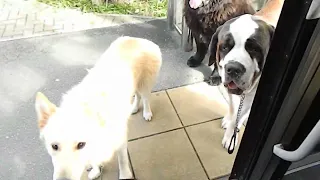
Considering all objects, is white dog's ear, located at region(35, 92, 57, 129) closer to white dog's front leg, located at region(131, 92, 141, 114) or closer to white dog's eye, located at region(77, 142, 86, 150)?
white dog's eye, located at region(77, 142, 86, 150)

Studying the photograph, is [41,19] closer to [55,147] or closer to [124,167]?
[124,167]

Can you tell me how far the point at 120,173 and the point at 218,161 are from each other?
2.09 feet

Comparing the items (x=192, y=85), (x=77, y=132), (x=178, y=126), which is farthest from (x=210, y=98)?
(x=77, y=132)

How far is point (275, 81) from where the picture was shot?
37.2 inches

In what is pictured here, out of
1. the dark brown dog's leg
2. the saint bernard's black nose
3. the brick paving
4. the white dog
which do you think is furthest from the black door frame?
the brick paving

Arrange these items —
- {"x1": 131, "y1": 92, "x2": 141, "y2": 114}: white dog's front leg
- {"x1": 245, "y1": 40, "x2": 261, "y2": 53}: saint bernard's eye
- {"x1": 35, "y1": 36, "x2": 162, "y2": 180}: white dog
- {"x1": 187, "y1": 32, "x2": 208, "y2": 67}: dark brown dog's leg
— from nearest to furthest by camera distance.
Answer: {"x1": 35, "y1": 36, "x2": 162, "y2": 180}: white dog → {"x1": 245, "y1": 40, "x2": 261, "y2": 53}: saint bernard's eye → {"x1": 131, "y1": 92, "x2": 141, "y2": 114}: white dog's front leg → {"x1": 187, "y1": 32, "x2": 208, "y2": 67}: dark brown dog's leg

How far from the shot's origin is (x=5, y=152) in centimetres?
198

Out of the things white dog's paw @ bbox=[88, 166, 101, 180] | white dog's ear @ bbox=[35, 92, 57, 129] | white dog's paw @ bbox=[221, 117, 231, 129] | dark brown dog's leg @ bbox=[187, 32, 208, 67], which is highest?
white dog's ear @ bbox=[35, 92, 57, 129]

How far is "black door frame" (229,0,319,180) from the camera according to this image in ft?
2.59

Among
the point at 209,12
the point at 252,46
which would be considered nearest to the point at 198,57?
the point at 209,12

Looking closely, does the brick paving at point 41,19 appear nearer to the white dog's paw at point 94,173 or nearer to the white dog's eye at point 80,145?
the white dog's paw at point 94,173

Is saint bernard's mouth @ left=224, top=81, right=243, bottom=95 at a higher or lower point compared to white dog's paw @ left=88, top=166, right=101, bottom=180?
higher

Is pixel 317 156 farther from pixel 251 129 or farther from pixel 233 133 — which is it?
pixel 233 133

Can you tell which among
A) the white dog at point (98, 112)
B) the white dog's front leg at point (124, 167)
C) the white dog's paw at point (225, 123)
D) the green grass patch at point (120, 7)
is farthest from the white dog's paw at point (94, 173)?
the green grass patch at point (120, 7)
